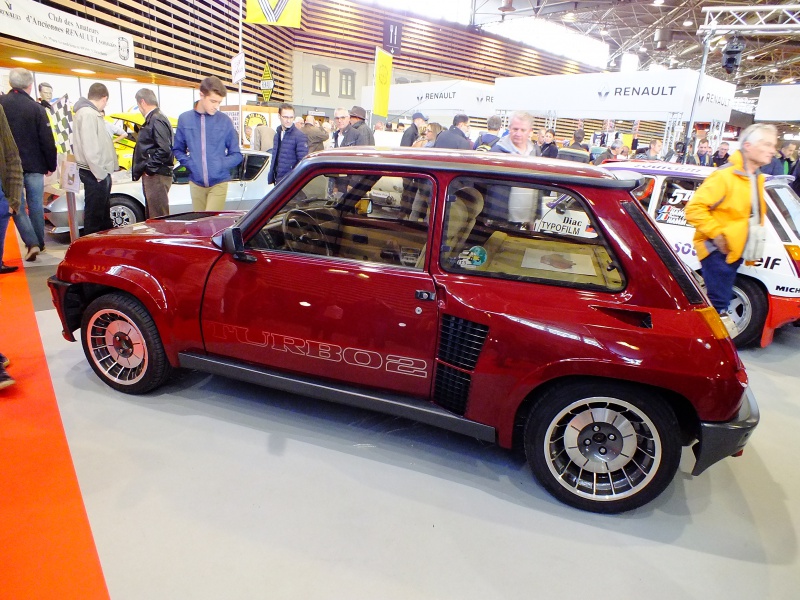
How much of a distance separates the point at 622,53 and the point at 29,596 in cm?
3271

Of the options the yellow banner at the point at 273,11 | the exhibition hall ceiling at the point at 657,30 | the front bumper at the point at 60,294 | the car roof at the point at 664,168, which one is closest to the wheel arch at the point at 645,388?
the front bumper at the point at 60,294

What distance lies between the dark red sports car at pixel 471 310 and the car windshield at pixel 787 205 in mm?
2819

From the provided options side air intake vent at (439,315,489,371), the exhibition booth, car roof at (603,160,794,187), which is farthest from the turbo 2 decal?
the exhibition booth

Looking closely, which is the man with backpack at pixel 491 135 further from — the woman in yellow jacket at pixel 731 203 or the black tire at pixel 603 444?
the black tire at pixel 603 444

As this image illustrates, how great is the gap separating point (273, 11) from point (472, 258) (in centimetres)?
815

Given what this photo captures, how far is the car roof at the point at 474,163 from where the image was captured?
2262mm

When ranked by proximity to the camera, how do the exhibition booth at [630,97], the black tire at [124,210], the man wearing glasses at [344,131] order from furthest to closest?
1. the exhibition booth at [630,97]
2. the man wearing glasses at [344,131]
3. the black tire at [124,210]

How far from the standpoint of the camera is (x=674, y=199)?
4.65m

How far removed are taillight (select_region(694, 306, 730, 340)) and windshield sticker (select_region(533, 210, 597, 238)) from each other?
539mm

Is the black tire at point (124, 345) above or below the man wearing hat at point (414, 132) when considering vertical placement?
below

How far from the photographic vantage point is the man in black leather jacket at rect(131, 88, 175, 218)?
201 inches

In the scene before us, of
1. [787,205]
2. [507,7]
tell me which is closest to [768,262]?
[787,205]

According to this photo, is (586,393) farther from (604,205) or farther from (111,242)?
(111,242)

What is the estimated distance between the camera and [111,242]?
9.85ft
